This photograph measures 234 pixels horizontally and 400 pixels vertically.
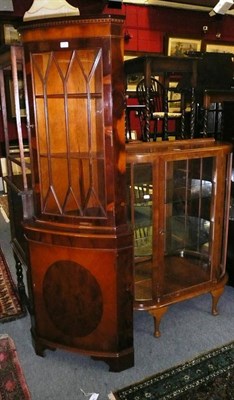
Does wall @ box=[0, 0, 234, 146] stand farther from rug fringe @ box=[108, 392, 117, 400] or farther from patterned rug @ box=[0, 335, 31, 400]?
rug fringe @ box=[108, 392, 117, 400]

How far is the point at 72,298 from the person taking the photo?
1.94 m

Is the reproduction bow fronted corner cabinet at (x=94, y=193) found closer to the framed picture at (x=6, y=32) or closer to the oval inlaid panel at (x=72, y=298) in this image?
the oval inlaid panel at (x=72, y=298)

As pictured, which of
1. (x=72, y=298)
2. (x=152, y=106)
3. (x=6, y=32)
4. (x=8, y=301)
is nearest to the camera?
(x=72, y=298)

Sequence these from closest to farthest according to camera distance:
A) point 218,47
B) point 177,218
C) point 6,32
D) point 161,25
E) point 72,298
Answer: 1. point 72,298
2. point 177,218
3. point 6,32
4. point 161,25
5. point 218,47

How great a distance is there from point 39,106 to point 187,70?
4.76 ft

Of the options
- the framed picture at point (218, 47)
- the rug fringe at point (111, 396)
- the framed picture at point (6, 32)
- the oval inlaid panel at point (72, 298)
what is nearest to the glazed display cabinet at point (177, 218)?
the oval inlaid panel at point (72, 298)

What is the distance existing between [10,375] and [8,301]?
0.85 m

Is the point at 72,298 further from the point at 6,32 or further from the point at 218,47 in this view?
the point at 218,47

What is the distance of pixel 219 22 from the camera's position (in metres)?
7.06

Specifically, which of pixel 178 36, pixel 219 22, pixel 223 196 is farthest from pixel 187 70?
pixel 219 22

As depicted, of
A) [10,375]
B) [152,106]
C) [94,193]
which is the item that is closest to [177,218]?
[94,193]

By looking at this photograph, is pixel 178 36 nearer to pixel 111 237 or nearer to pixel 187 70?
pixel 187 70

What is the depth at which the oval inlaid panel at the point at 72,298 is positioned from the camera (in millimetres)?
1896

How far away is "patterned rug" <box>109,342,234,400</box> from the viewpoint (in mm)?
1785
